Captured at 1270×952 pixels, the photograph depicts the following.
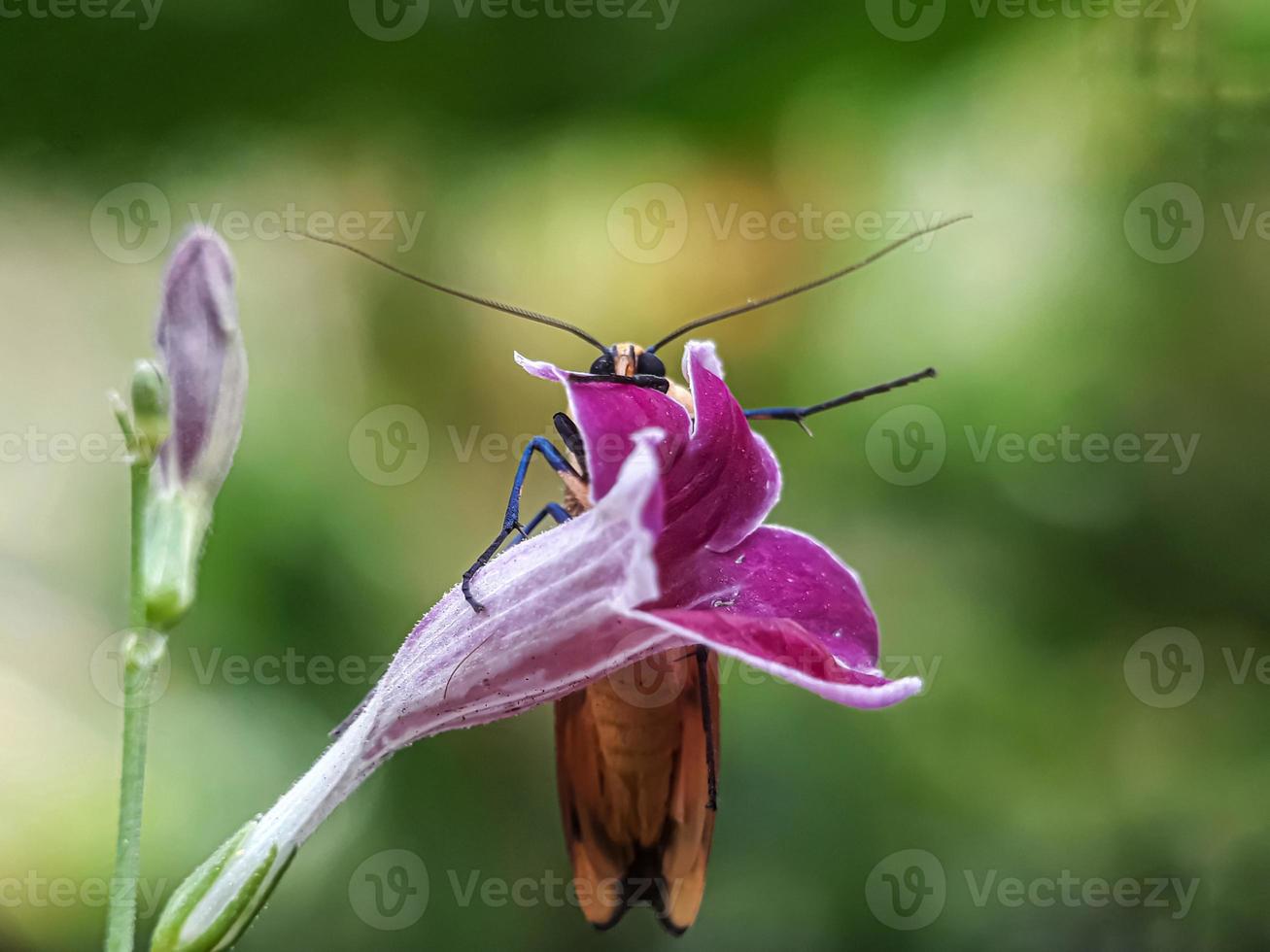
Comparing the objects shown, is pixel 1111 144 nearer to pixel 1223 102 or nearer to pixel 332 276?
pixel 1223 102

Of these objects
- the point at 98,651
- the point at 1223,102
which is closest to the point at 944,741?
the point at 1223,102

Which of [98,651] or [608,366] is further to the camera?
[98,651]

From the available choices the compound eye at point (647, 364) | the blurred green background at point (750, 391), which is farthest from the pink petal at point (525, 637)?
the blurred green background at point (750, 391)

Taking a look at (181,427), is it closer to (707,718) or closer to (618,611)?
(618,611)

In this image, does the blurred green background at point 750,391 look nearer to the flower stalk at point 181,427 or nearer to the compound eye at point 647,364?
the compound eye at point 647,364

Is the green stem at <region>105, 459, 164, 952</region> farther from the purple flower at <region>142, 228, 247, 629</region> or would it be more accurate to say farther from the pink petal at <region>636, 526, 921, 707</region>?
the pink petal at <region>636, 526, 921, 707</region>

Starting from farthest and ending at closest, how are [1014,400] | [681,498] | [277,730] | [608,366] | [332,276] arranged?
[332,276]
[1014,400]
[277,730]
[608,366]
[681,498]

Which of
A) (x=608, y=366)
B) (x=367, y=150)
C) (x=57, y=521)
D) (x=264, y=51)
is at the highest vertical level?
(x=264, y=51)
